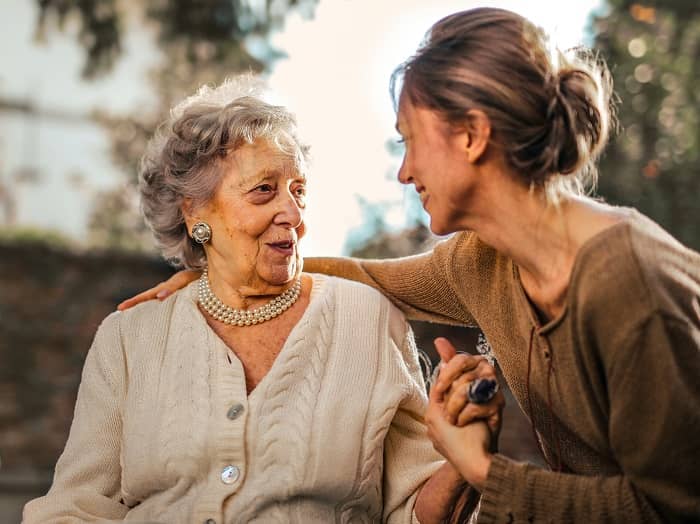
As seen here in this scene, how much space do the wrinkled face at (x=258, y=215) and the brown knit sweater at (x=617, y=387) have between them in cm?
69

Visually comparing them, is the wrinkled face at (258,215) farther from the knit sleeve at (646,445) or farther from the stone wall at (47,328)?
the stone wall at (47,328)

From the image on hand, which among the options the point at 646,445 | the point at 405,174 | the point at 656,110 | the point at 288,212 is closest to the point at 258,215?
the point at 288,212

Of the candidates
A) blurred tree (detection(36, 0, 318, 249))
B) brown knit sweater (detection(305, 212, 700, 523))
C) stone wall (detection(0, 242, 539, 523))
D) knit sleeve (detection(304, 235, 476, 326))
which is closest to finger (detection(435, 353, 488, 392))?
brown knit sweater (detection(305, 212, 700, 523))

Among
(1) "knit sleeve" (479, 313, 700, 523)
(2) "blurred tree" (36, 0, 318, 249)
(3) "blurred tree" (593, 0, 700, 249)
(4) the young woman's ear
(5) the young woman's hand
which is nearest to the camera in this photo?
(1) "knit sleeve" (479, 313, 700, 523)

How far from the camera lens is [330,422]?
2.65 meters

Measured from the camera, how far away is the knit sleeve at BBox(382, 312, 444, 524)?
272 centimetres

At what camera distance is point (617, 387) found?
2100 millimetres

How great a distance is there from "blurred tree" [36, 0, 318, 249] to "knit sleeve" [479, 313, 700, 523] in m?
3.30

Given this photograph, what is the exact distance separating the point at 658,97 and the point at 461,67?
4.14 meters

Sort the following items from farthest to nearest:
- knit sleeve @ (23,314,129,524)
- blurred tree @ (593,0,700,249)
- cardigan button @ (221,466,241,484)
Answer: blurred tree @ (593,0,700,249)
knit sleeve @ (23,314,129,524)
cardigan button @ (221,466,241,484)

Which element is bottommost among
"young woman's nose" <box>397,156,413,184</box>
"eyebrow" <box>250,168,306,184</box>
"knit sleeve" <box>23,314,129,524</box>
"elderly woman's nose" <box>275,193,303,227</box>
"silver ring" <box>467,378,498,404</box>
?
"knit sleeve" <box>23,314,129,524</box>

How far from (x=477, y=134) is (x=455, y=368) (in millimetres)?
566

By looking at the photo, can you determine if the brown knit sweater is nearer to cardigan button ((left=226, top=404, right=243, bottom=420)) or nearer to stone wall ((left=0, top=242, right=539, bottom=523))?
cardigan button ((left=226, top=404, right=243, bottom=420))

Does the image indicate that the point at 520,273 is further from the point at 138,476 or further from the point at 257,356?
the point at 138,476
